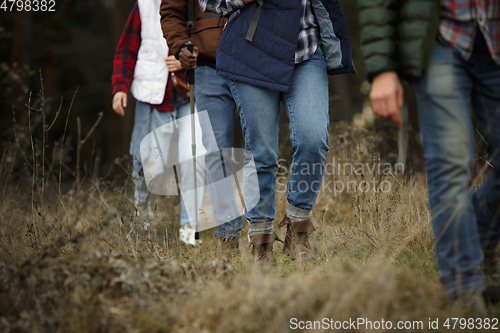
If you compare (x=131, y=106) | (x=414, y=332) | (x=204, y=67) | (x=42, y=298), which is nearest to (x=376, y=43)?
(x=414, y=332)

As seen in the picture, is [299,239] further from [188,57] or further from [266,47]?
[188,57]

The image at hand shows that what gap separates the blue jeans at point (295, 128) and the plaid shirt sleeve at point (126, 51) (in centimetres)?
141

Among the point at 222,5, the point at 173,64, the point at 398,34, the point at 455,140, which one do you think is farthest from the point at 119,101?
the point at 455,140

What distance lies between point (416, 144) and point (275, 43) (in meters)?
3.05

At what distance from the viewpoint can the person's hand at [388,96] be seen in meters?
1.58

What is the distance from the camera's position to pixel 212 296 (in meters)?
1.54

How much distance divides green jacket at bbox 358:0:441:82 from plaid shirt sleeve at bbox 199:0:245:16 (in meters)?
0.90

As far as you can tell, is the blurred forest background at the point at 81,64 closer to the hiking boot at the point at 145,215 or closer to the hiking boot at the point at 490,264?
the hiking boot at the point at 145,215

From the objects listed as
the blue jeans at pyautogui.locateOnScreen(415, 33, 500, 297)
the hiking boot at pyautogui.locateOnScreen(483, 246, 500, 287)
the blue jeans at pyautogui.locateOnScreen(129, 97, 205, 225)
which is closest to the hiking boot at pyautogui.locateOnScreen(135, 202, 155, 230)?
the blue jeans at pyautogui.locateOnScreen(129, 97, 205, 225)

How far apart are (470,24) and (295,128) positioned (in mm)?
1058

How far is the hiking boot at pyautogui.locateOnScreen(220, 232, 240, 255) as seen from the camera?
98.0 inches

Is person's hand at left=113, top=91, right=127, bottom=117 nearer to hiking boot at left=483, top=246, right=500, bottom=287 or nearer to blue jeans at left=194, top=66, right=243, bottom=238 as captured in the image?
blue jeans at left=194, top=66, right=243, bottom=238

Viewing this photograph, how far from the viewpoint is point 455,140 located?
5.12 feet

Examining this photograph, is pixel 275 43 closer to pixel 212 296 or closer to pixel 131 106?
pixel 212 296
